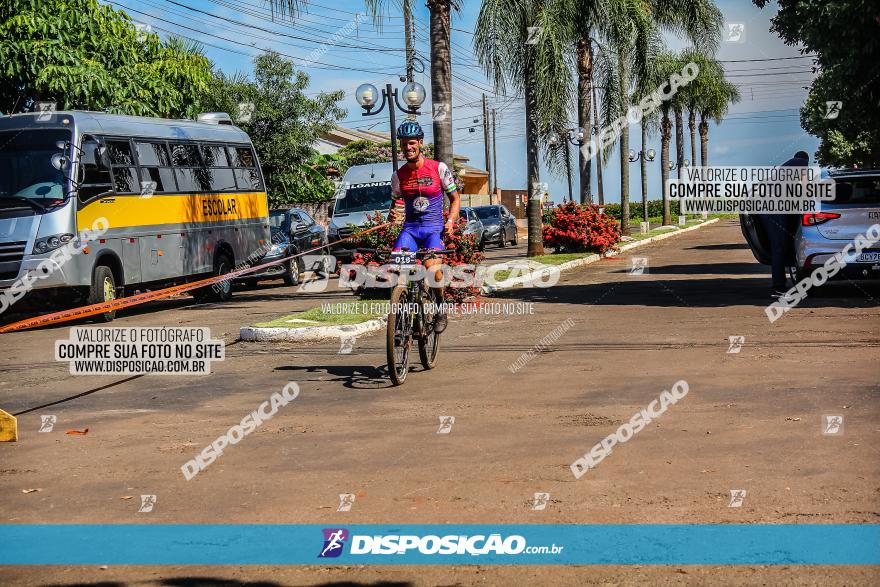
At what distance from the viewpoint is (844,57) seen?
14820mm

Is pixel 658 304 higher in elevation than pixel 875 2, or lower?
lower

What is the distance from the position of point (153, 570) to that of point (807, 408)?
502 cm

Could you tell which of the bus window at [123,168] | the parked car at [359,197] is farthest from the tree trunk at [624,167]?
the bus window at [123,168]

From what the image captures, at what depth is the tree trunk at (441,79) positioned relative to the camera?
783 inches

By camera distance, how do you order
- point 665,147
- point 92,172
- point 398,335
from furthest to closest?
point 665,147, point 92,172, point 398,335

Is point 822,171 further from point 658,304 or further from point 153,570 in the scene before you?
point 153,570

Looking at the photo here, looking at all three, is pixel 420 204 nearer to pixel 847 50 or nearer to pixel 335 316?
pixel 335 316

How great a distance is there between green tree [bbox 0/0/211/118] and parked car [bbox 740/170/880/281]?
15205 millimetres

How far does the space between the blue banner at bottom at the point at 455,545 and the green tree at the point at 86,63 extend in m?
19.1

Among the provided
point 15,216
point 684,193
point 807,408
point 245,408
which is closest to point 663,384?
point 807,408

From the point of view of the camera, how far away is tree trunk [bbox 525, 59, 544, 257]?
29.0m

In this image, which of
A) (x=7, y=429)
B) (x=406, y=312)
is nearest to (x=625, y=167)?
(x=406, y=312)

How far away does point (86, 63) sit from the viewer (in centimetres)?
2338

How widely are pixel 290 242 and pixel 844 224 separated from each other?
49.8 ft
